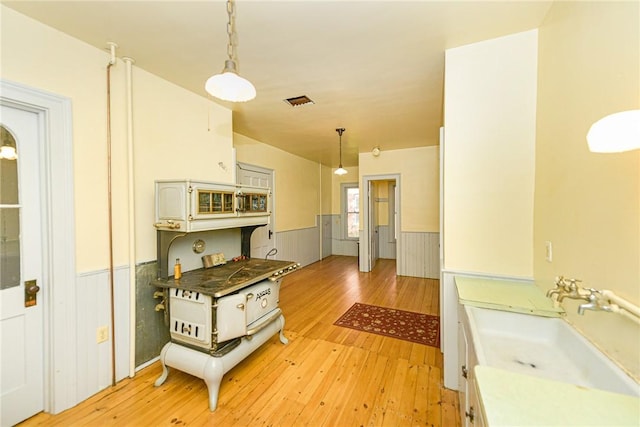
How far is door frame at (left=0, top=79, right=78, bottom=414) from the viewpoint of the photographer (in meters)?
1.75

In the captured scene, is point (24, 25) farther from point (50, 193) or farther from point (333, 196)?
point (333, 196)

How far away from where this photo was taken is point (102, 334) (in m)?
2.00

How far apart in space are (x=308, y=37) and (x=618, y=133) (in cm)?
171

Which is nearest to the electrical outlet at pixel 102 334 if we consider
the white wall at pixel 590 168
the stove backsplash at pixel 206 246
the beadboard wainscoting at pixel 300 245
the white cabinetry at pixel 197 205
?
the stove backsplash at pixel 206 246

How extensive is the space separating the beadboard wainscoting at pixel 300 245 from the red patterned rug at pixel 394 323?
6.96ft

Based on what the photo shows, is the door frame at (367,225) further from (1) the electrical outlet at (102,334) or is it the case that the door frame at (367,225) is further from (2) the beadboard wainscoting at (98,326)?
(1) the electrical outlet at (102,334)

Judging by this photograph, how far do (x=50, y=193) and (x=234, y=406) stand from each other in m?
1.92

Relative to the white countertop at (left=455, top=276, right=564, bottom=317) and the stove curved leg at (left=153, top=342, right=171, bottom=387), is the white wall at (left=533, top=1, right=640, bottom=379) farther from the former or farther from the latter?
the stove curved leg at (left=153, top=342, right=171, bottom=387)

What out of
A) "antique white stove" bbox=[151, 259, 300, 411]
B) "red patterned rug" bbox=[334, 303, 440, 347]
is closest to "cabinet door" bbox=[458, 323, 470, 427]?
"red patterned rug" bbox=[334, 303, 440, 347]

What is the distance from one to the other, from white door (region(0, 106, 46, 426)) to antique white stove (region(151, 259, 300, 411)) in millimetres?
730

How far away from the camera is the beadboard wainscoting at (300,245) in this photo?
5.26 m

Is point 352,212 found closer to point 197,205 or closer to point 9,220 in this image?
point 197,205

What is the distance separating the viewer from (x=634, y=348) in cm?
88

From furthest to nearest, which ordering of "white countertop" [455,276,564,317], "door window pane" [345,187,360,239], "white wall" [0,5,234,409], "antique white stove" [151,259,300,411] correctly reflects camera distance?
"door window pane" [345,187,360,239] → "antique white stove" [151,259,300,411] → "white wall" [0,5,234,409] → "white countertop" [455,276,564,317]
